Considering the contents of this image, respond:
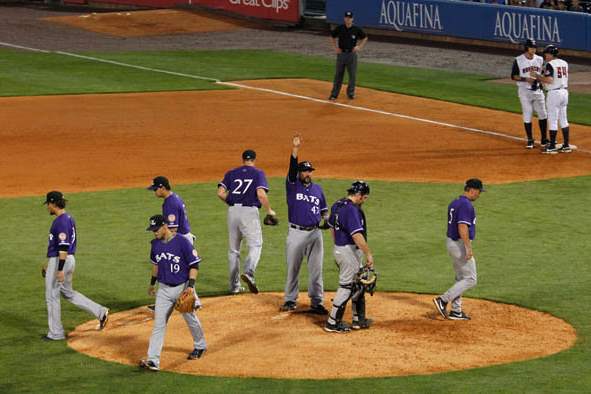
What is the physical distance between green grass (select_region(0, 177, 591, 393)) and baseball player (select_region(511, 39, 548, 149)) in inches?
123

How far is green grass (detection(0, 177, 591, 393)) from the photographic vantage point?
14281 millimetres

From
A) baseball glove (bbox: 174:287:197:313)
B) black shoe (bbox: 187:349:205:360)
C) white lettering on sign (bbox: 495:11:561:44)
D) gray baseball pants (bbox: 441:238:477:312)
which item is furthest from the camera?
white lettering on sign (bbox: 495:11:561:44)

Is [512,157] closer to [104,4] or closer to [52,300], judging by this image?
[52,300]

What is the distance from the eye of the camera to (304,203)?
17.0 metres

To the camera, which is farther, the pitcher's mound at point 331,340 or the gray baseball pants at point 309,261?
the gray baseball pants at point 309,261

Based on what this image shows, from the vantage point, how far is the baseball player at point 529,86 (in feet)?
92.5

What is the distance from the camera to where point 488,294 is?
18.2 m

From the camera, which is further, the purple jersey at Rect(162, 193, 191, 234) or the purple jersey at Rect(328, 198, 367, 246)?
the purple jersey at Rect(162, 193, 191, 234)

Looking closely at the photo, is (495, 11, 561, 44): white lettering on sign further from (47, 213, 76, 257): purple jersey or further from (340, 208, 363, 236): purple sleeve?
(47, 213, 76, 257): purple jersey

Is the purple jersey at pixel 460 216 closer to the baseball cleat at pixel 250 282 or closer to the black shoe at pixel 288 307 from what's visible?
the black shoe at pixel 288 307

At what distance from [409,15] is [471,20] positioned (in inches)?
113

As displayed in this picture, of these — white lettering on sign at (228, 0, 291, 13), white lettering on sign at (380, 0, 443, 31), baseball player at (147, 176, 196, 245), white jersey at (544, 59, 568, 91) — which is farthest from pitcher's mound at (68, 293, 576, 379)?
white lettering on sign at (228, 0, 291, 13)

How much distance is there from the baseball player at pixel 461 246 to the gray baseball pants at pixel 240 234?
9.27 feet

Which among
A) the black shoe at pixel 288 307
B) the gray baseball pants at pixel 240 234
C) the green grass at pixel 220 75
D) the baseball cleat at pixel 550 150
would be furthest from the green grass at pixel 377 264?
the green grass at pixel 220 75
